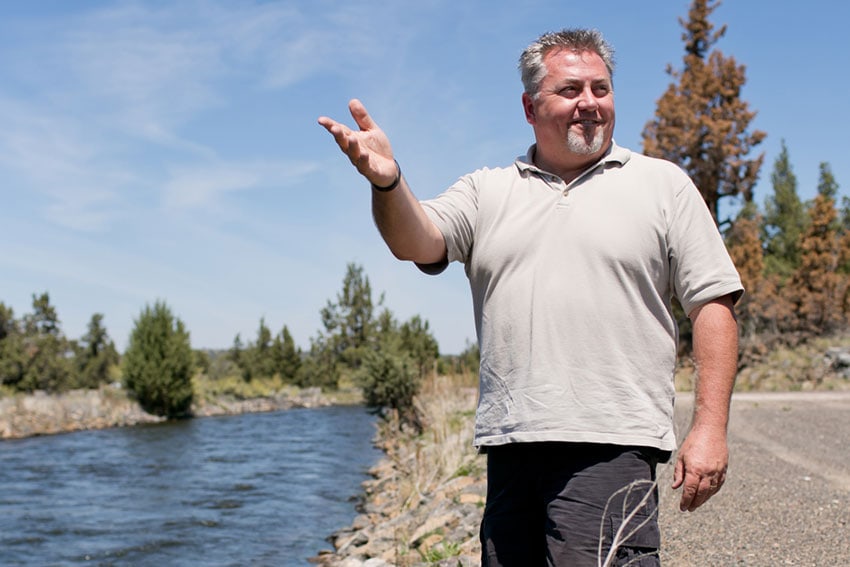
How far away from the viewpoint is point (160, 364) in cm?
3353

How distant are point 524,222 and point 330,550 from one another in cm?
701

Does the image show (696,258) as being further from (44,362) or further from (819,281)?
(44,362)

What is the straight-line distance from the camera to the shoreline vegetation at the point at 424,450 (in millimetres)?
5871

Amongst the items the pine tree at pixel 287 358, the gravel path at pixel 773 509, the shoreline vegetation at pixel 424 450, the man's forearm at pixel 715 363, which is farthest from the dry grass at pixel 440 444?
Result: the pine tree at pixel 287 358

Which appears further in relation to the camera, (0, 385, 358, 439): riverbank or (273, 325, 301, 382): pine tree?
(273, 325, 301, 382): pine tree

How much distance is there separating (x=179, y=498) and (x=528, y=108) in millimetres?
11720

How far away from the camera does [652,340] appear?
203cm

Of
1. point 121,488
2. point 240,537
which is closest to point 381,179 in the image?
point 240,537

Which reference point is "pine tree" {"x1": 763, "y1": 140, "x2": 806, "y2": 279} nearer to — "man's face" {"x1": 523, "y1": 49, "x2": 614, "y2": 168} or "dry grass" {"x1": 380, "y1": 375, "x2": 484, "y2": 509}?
"dry grass" {"x1": 380, "y1": 375, "x2": 484, "y2": 509}

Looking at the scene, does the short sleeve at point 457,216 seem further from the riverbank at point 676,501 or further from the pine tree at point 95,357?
the pine tree at point 95,357

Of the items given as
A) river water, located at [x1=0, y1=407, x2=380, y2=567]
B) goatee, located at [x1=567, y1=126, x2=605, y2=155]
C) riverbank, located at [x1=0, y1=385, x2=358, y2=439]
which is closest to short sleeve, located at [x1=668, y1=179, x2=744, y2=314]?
goatee, located at [x1=567, y1=126, x2=605, y2=155]

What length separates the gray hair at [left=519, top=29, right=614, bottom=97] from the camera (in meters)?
2.20

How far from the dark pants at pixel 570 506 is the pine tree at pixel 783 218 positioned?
3688 cm

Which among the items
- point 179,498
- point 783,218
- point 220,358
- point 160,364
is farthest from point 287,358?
point 179,498
